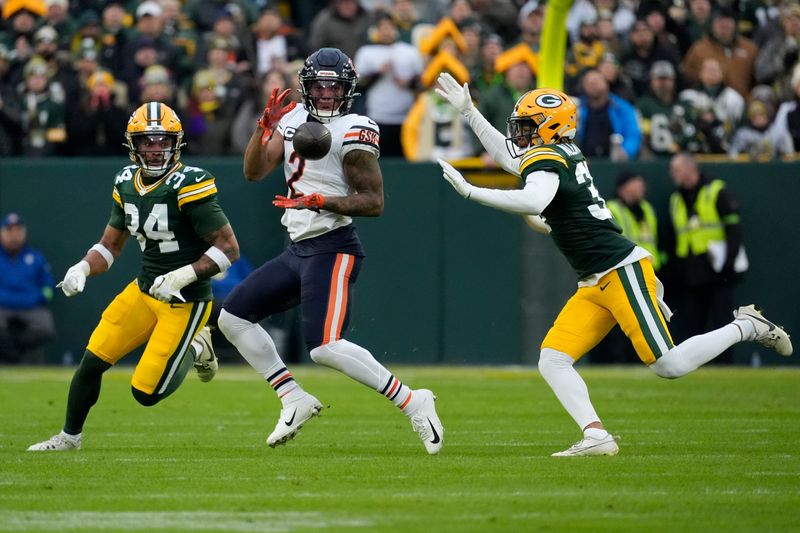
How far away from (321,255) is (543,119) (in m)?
1.25

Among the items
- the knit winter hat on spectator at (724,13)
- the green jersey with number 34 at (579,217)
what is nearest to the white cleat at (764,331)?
the green jersey with number 34 at (579,217)

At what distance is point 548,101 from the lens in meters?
7.42

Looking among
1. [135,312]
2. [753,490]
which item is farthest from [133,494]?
[753,490]

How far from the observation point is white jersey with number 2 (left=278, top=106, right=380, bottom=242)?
734 cm

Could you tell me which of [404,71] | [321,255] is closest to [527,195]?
[321,255]

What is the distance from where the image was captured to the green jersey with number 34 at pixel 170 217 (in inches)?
291

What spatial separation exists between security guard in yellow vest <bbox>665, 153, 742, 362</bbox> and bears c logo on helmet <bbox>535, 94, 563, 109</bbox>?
5.89 m

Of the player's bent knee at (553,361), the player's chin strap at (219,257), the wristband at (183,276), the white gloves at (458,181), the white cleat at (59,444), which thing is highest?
the white gloves at (458,181)

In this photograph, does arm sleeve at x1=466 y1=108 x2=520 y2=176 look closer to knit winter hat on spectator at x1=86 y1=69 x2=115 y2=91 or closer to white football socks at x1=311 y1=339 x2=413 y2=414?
white football socks at x1=311 y1=339 x2=413 y2=414

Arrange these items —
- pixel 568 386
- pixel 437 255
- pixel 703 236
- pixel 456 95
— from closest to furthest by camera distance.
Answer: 1. pixel 568 386
2. pixel 456 95
3. pixel 703 236
4. pixel 437 255

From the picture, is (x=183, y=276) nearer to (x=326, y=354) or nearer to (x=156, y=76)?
(x=326, y=354)

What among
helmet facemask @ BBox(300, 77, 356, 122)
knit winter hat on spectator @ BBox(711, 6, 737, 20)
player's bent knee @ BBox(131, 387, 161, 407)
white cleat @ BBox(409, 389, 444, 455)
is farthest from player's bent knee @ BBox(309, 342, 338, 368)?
knit winter hat on spectator @ BBox(711, 6, 737, 20)

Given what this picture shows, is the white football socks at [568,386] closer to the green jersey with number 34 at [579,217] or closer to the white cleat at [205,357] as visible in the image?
the green jersey with number 34 at [579,217]

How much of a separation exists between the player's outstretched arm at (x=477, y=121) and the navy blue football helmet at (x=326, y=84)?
60 cm
